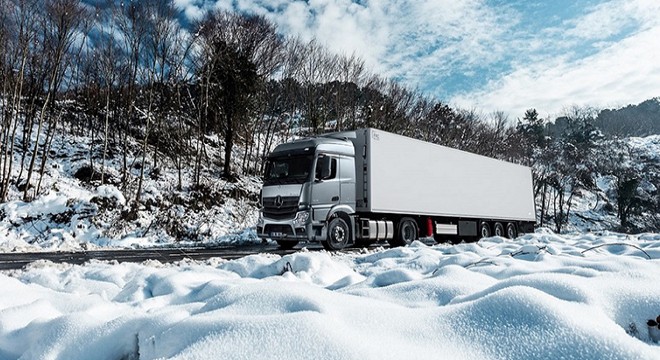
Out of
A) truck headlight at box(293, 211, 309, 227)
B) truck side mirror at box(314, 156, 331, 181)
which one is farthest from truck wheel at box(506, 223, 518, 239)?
truck headlight at box(293, 211, 309, 227)

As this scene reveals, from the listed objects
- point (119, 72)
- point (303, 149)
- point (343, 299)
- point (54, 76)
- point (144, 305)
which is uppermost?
point (119, 72)

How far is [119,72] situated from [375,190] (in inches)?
830

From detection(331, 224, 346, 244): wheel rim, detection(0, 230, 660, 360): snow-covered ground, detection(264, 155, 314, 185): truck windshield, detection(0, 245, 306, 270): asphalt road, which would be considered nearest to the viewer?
detection(0, 230, 660, 360): snow-covered ground

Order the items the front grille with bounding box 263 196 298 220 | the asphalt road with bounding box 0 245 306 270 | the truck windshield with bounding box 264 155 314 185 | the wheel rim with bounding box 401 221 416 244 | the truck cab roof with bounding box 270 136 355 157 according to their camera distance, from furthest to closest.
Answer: the wheel rim with bounding box 401 221 416 244, the truck cab roof with bounding box 270 136 355 157, the truck windshield with bounding box 264 155 314 185, the front grille with bounding box 263 196 298 220, the asphalt road with bounding box 0 245 306 270

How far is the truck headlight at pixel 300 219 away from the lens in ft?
39.8

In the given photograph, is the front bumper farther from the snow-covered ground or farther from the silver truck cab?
the snow-covered ground

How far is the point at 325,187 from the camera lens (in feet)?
41.6

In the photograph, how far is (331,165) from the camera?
12812 mm

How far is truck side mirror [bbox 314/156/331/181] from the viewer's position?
12.4 meters

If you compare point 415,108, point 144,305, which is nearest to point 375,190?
point 144,305

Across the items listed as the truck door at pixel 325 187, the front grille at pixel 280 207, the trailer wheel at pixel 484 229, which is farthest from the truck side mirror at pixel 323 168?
the trailer wheel at pixel 484 229

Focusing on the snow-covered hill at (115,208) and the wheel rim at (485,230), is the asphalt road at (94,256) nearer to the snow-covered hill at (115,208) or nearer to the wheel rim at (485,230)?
the snow-covered hill at (115,208)

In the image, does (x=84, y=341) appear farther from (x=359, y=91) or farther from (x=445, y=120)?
(x=445, y=120)

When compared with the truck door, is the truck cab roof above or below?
above
